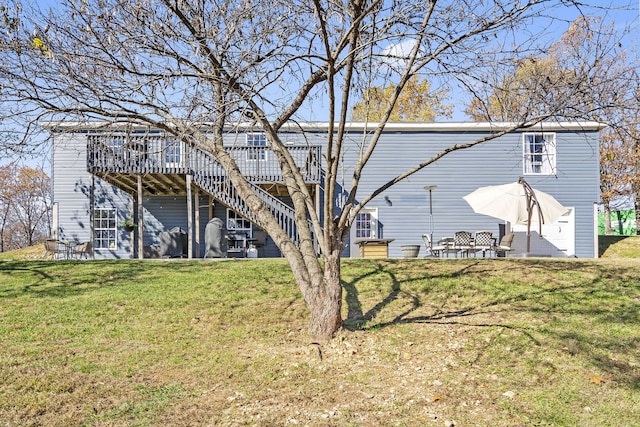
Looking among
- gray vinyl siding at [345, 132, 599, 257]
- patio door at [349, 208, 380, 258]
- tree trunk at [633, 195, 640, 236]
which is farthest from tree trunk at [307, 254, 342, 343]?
tree trunk at [633, 195, 640, 236]

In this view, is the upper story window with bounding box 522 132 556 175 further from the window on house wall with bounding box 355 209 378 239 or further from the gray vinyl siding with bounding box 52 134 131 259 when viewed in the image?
the gray vinyl siding with bounding box 52 134 131 259

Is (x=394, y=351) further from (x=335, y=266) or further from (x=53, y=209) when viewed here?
(x=53, y=209)

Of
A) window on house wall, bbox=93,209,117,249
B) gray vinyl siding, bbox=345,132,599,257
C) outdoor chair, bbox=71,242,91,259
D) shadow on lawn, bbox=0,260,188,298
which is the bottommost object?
shadow on lawn, bbox=0,260,188,298

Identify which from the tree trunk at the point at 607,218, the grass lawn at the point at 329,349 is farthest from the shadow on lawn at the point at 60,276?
the tree trunk at the point at 607,218

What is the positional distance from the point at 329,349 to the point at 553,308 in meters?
3.72

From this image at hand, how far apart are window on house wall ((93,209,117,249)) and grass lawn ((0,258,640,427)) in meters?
8.63

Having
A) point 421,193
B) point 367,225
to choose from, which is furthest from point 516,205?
point 367,225

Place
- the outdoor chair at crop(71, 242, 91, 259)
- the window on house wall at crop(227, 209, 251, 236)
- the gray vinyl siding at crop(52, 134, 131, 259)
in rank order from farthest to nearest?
the window on house wall at crop(227, 209, 251, 236)
the gray vinyl siding at crop(52, 134, 131, 259)
the outdoor chair at crop(71, 242, 91, 259)

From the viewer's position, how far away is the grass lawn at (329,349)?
5.26 metres

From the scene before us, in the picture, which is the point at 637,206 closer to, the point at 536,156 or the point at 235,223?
the point at 536,156

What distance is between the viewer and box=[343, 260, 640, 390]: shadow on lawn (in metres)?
6.76

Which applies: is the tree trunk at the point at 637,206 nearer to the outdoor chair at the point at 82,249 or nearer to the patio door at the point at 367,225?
the patio door at the point at 367,225

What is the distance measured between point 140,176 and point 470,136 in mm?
11007

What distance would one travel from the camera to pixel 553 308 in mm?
8336
